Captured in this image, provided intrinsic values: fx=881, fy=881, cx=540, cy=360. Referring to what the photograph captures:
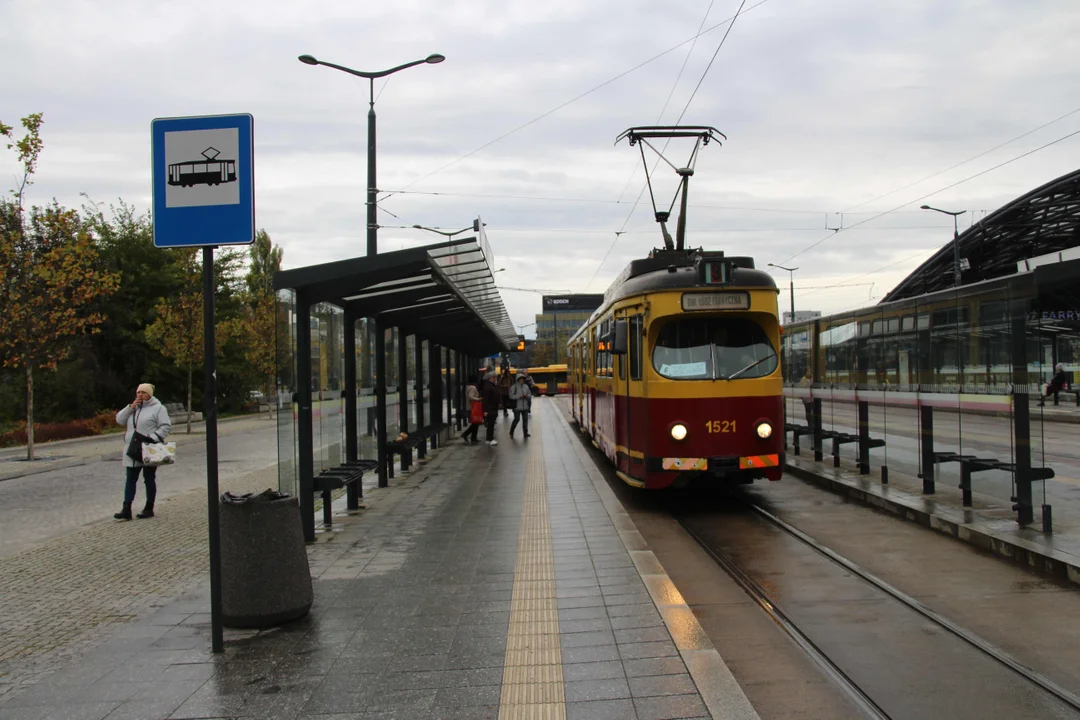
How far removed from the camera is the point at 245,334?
3841 centimetres

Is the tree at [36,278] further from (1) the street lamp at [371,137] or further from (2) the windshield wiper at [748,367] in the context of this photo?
(2) the windshield wiper at [748,367]

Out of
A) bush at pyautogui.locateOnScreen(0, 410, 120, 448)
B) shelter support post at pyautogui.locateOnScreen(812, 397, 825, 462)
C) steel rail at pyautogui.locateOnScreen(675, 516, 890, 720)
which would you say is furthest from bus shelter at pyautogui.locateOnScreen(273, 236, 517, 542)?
bush at pyautogui.locateOnScreen(0, 410, 120, 448)

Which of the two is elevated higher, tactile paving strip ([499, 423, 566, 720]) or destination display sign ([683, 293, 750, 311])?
destination display sign ([683, 293, 750, 311])

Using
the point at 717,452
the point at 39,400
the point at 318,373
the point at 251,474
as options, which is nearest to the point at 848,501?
the point at 717,452

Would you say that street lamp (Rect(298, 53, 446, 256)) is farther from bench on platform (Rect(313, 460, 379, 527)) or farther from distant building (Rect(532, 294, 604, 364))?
distant building (Rect(532, 294, 604, 364))

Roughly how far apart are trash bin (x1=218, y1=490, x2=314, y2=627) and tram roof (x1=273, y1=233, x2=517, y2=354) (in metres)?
2.88

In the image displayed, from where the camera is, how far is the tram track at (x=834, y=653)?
174 inches

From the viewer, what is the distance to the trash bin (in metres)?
5.63

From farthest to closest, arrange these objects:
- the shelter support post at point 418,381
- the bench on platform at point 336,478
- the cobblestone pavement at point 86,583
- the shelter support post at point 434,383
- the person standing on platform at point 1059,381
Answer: the person standing on platform at point 1059,381, the shelter support post at point 434,383, the shelter support post at point 418,381, the bench on platform at point 336,478, the cobblestone pavement at point 86,583

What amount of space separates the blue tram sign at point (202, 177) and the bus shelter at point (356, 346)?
2.73m

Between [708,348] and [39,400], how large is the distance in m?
30.8

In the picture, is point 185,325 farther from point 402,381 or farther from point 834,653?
point 834,653

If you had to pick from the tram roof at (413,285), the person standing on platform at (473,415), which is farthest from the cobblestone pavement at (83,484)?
the person standing on platform at (473,415)

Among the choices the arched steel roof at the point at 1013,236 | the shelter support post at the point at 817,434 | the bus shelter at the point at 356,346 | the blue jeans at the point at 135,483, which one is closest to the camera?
the bus shelter at the point at 356,346
